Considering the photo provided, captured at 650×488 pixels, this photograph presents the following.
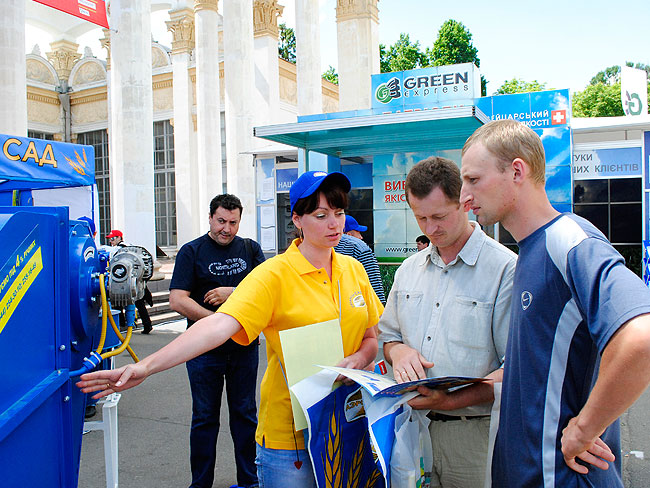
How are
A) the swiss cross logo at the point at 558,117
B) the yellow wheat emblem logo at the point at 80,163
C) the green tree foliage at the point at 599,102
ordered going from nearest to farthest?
the yellow wheat emblem logo at the point at 80,163
the swiss cross logo at the point at 558,117
the green tree foliage at the point at 599,102

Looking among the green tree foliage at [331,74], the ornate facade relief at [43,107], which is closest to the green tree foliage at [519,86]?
the green tree foliage at [331,74]

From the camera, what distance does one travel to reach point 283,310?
2158 millimetres

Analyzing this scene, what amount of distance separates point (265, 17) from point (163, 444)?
21884mm

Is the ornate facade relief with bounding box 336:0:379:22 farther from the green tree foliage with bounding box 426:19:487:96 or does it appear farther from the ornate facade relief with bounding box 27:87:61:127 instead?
the ornate facade relief with bounding box 27:87:61:127

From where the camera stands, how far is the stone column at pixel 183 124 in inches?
1014

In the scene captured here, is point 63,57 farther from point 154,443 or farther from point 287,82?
point 154,443

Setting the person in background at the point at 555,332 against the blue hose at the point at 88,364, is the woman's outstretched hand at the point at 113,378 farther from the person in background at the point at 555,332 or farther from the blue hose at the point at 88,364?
the person in background at the point at 555,332

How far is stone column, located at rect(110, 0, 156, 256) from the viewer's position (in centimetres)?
1377

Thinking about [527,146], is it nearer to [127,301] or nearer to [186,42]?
[127,301]

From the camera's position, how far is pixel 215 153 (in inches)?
824

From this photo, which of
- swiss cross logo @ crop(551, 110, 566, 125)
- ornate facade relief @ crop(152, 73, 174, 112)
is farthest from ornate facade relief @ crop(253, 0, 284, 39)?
swiss cross logo @ crop(551, 110, 566, 125)

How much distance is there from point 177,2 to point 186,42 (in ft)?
6.29

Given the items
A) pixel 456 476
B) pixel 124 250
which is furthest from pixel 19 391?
pixel 456 476

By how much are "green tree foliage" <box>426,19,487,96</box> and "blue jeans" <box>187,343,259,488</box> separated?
3296 cm
